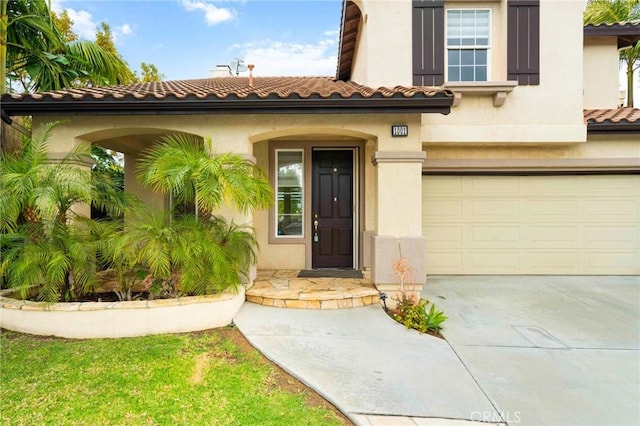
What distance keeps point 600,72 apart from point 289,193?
8.67 meters

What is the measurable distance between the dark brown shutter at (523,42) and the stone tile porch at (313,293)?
5671mm

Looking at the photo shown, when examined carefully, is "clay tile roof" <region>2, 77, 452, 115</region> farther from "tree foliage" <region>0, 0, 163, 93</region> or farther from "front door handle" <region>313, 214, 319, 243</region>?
"front door handle" <region>313, 214, 319, 243</region>

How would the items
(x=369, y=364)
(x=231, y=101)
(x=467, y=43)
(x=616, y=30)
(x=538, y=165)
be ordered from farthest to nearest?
(x=616, y=30)
(x=538, y=165)
(x=467, y=43)
(x=231, y=101)
(x=369, y=364)

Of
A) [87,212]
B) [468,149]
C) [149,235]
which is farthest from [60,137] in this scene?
[468,149]

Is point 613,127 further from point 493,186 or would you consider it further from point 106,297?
point 106,297

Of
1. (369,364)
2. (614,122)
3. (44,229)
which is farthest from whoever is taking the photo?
(614,122)

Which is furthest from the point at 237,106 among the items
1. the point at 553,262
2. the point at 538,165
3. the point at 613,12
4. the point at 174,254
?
the point at 613,12

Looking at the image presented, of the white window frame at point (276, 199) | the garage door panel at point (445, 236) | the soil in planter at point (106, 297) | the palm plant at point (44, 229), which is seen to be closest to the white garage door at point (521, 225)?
the garage door panel at point (445, 236)

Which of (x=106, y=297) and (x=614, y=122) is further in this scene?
(x=614, y=122)

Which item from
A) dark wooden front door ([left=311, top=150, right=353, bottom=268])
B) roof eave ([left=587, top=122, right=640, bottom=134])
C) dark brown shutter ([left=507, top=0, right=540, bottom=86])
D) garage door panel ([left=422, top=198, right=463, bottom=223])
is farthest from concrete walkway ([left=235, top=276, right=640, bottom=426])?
dark brown shutter ([left=507, top=0, right=540, bottom=86])

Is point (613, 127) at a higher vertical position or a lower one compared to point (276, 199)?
higher

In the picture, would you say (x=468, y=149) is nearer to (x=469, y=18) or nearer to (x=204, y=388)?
(x=469, y=18)

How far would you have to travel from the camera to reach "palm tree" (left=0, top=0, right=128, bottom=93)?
647cm

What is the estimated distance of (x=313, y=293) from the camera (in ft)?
18.4
